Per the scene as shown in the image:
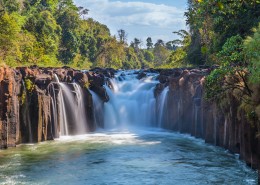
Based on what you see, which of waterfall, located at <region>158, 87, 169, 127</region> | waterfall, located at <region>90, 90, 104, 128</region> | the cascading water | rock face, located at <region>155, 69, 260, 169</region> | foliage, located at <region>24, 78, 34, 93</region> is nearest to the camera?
rock face, located at <region>155, 69, 260, 169</region>

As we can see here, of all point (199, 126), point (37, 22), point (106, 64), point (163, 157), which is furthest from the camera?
point (106, 64)

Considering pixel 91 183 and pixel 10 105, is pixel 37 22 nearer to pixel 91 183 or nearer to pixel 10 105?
pixel 10 105

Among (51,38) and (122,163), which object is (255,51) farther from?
(51,38)

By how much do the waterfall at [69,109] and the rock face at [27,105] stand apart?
1.03 ft

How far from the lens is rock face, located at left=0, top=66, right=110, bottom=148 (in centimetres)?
2481

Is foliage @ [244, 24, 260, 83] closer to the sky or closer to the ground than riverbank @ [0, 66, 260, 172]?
closer to the sky

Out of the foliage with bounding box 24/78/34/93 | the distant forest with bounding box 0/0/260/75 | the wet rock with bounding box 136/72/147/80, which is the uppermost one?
the distant forest with bounding box 0/0/260/75

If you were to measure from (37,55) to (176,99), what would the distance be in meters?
25.5

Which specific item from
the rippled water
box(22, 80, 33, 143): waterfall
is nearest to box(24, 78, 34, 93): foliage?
box(22, 80, 33, 143): waterfall

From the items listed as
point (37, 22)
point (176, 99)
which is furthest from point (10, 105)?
point (37, 22)

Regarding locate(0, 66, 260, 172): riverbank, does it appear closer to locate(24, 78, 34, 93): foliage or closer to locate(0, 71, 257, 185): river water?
locate(24, 78, 34, 93): foliage

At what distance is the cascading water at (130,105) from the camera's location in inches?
1468

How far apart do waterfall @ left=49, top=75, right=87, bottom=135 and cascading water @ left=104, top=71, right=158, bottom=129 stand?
161 inches

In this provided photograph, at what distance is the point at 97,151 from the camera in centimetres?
2417
